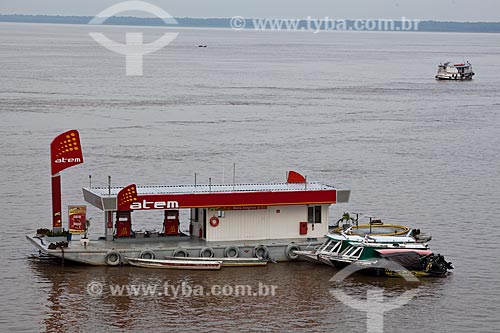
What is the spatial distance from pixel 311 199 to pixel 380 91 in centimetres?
7913

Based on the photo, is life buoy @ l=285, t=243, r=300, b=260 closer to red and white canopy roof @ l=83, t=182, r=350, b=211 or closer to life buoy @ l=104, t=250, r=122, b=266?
red and white canopy roof @ l=83, t=182, r=350, b=211

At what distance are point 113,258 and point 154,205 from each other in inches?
86.1

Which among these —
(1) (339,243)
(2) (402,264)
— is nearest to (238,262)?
(1) (339,243)

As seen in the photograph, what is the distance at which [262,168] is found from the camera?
184ft

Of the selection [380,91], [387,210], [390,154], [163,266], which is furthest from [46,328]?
[380,91]

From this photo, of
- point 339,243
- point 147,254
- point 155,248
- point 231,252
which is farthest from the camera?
point 231,252

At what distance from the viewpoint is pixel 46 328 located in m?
28.4

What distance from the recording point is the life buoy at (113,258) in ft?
109

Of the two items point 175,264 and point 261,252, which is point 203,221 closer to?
point 261,252

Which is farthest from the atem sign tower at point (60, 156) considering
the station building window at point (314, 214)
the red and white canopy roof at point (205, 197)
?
the station building window at point (314, 214)

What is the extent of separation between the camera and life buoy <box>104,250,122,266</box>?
33.1 metres

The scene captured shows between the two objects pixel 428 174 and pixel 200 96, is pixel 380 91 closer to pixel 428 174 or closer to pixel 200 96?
pixel 200 96

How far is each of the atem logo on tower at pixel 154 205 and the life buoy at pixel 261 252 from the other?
2746mm

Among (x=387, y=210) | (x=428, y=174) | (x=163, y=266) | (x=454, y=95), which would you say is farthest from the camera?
(x=454, y=95)
